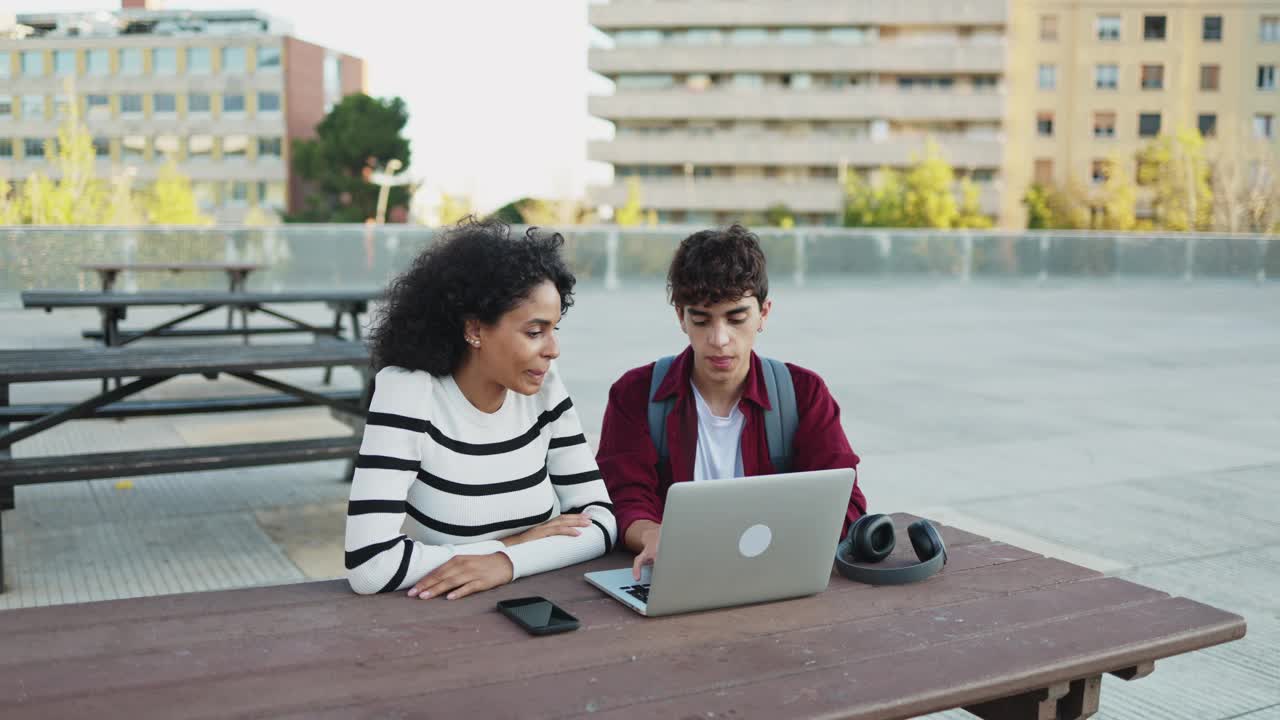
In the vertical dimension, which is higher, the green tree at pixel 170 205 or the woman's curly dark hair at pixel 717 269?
the green tree at pixel 170 205

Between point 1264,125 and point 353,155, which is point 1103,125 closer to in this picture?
point 1264,125

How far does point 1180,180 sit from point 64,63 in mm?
62128

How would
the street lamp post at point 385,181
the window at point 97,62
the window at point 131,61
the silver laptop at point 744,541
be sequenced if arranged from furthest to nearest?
the window at point 131,61
the window at point 97,62
the street lamp post at point 385,181
the silver laptop at point 744,541

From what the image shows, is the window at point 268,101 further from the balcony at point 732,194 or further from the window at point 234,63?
the balcony at point 732,194

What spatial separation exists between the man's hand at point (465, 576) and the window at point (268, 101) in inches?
3603

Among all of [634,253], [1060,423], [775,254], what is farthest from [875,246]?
[1060,423]

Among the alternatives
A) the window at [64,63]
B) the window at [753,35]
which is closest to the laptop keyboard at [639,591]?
the window at [64,63]

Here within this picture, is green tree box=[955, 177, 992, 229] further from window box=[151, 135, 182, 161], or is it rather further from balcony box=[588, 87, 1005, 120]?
window box=[151, 135, 182, 161]

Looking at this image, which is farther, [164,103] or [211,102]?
[211,102]

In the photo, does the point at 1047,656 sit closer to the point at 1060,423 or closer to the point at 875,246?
the point at 1060,423

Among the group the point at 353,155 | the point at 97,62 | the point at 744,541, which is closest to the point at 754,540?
the point at 744,541

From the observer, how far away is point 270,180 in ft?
291

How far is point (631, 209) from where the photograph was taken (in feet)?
232

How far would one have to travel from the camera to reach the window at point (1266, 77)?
72.4m
